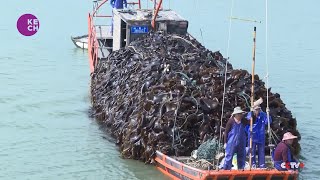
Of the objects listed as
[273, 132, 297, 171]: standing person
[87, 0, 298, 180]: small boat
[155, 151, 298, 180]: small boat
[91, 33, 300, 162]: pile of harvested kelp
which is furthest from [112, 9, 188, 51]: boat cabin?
[273, 132, 297, 171]: standing person

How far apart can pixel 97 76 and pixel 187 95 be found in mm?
6177

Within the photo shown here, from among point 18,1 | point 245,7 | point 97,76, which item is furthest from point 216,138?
point 18,1

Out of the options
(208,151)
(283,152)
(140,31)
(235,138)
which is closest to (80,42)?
(140,31)

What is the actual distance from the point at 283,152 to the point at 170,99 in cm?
356

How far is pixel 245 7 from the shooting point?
43812 millimetres

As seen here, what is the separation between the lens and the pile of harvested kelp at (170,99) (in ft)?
43.5

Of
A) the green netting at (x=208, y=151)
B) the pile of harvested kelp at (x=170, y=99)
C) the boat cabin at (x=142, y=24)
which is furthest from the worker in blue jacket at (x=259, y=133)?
the boat cabin at (x=142, y=24)

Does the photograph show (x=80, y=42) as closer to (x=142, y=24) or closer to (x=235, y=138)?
(x=142, y=24)

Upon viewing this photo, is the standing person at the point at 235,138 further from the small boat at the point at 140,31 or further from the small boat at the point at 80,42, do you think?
the small boat at the point at 80,42

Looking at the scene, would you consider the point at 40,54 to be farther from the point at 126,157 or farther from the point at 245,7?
the point at 245,7

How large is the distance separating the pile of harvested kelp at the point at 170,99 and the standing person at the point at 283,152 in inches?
85.5

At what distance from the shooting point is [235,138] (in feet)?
36.9

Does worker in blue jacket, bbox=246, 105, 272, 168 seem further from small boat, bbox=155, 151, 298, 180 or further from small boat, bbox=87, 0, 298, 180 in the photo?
small boat, bbox=155, 151, 298, 180

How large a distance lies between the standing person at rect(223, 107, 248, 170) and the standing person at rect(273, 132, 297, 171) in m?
0.63
